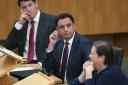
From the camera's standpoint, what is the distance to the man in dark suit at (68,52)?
317 cm

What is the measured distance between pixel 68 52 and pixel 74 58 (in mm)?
92

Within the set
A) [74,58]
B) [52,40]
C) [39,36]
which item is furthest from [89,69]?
[39,36]

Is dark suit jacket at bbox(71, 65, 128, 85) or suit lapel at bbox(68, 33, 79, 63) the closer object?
dark suit jacket at bbox(71, 65, 128, 85)

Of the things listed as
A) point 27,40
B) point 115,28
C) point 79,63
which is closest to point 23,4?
point 27,40

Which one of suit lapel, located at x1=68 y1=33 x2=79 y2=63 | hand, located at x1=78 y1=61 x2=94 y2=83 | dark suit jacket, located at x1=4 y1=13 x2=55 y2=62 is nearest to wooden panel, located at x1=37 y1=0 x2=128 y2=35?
dark suit jacket, located at x1=4 y1=13 x2=55 y2=62

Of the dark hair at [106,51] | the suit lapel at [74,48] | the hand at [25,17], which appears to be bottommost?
the suit lapel at [74,48]

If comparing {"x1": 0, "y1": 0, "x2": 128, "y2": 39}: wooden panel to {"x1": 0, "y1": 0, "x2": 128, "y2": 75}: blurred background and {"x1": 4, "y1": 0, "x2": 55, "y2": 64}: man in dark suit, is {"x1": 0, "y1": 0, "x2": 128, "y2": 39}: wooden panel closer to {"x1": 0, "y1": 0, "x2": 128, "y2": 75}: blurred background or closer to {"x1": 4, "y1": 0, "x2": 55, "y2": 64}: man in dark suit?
{"x1": 0, "y1": 0, "x2": 128, "y2": 75}: blurred background

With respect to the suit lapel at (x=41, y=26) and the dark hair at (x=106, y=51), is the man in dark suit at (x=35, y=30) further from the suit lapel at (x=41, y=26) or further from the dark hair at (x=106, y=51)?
the dark hair at (x=106, y=51)

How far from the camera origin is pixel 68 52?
322 centimetres

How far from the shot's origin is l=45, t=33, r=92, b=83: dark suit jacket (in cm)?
316

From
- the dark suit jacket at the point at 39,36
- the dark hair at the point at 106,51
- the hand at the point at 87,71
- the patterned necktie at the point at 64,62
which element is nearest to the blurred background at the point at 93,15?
the dark suit jacket at the point at 39,36

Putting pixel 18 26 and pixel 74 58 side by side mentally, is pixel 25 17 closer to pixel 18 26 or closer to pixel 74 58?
pixel 18 26

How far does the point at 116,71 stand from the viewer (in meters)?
2.49

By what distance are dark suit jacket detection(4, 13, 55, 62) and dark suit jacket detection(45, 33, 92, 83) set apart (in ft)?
1.65
